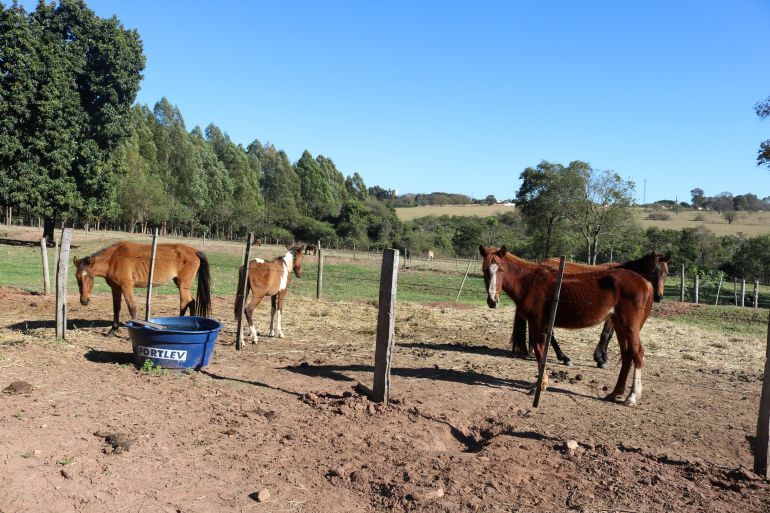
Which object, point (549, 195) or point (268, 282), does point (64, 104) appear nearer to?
point (268, 282)

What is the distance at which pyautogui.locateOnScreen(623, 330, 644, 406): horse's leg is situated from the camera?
271 inches

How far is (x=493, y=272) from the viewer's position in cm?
761

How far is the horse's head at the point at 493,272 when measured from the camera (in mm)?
7559

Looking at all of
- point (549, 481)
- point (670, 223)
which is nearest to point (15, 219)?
point (549, 481)

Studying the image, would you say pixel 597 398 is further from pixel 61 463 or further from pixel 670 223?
pixel 670 223

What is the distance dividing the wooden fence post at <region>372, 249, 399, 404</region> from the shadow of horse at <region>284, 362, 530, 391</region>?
1.30 meters

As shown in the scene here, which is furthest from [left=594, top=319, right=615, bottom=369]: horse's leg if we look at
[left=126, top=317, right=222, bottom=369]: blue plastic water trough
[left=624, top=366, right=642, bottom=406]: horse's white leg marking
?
[left=126, top=317, right=222, bottom=369]: blue plastic water trough

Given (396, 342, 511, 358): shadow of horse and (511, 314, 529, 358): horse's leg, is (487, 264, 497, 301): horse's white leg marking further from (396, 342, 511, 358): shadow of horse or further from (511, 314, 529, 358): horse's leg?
(396, 342, 511, 358): shadow of horse

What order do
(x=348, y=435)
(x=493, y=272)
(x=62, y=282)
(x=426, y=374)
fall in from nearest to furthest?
(x=348, y=435) < (x=493, y=272) < (x=62, y=282) < (x=426, y=374)

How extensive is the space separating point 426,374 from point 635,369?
9.15 feet

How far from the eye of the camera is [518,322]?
9250 millimetres

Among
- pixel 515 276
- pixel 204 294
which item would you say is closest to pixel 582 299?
pixel 515 276

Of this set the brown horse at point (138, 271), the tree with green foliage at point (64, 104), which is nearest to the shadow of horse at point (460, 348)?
the brown horse at point (138, 271)

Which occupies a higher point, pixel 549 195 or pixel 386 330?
pixel 549 195
